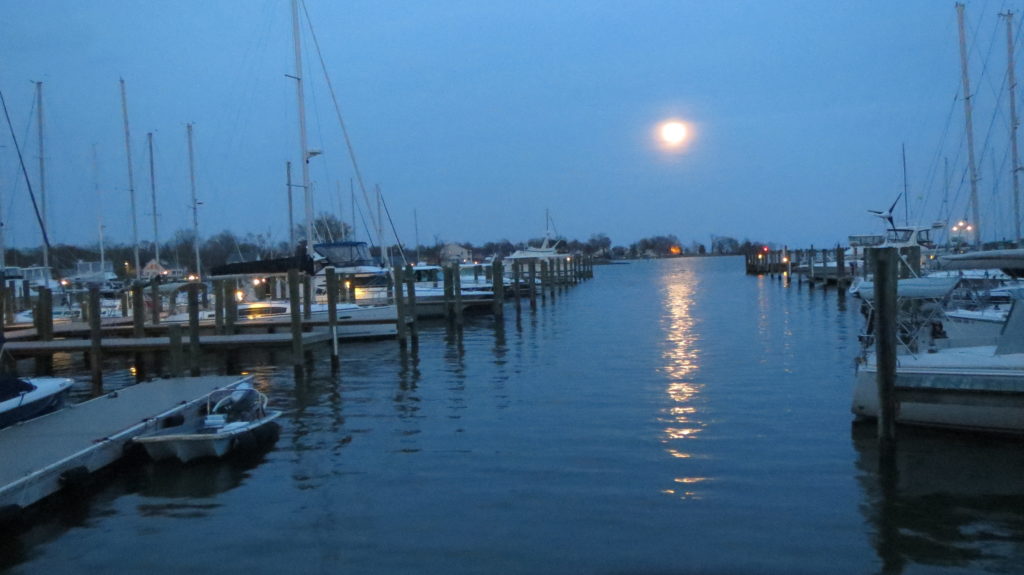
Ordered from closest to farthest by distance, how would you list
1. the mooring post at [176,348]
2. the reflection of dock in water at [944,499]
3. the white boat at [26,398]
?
the reflection of dock in water at [944,499] → the white boat at [26,398] → the mooring post at [176,348]

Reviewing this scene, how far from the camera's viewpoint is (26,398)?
12180 millimetres

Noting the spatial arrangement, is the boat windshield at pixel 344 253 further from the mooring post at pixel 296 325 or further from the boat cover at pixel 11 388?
the boat cover at pixel 11 388

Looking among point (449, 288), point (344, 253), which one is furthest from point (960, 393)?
point (344, 253)

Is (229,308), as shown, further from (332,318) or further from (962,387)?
(962,387)

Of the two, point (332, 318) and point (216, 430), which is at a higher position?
point (332, 318)

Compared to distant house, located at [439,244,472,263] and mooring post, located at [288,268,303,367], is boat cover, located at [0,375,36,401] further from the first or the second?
distant house, located at [439,244,472,263]

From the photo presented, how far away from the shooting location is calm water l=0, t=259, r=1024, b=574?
25.7 feet

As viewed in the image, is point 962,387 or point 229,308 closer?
point 962,387

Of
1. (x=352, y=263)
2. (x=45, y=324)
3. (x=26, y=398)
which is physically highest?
(x=352, y=263)

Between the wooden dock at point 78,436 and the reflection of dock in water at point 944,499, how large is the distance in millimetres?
8508

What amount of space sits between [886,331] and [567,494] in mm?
4429

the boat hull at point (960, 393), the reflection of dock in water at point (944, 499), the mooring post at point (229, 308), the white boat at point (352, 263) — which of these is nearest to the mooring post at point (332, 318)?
the mooring post at point (229, 308)

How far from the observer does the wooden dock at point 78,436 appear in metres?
9.30

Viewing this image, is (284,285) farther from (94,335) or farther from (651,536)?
(651,536)
